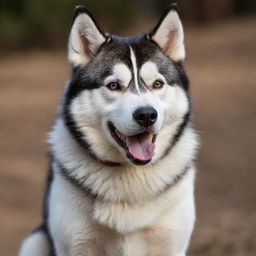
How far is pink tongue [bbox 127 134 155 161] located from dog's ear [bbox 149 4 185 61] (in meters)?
0.67

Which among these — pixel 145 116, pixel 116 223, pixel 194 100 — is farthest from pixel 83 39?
pixel 194 100

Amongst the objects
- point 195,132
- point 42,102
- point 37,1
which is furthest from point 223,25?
point 195,132

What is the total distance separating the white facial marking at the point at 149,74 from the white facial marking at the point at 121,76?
9 centimetres

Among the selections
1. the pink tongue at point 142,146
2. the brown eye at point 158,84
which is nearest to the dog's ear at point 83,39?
the brown eye at point 158,84

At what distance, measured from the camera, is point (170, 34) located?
18.0 feet

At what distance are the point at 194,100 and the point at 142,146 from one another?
860 centimetres

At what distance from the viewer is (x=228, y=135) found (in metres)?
12.9

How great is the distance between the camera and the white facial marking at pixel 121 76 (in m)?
5.17

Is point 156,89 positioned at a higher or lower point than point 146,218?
higher

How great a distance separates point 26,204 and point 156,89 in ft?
20.1

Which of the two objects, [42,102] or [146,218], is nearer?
[146,218]

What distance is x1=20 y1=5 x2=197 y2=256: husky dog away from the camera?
5.18m

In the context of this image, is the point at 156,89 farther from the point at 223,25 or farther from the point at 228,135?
the point at 223,25

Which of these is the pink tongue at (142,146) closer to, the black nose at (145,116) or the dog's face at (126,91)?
the dog's face at (126,91)
